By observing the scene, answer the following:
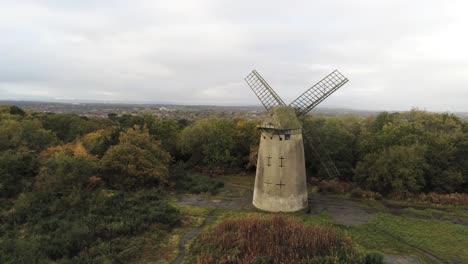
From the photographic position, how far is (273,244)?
12.9 metres

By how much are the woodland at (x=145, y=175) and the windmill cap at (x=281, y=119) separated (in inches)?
262

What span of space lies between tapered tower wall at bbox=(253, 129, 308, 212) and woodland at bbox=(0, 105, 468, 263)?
5.04 m

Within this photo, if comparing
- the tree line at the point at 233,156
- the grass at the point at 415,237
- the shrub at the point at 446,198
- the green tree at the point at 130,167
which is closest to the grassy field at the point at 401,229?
the grass at the point at 415,237

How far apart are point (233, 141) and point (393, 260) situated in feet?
74.5

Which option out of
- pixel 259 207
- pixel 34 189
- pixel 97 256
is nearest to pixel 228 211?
pixel 259 207

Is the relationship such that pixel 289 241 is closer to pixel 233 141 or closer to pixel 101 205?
pixel 101 205

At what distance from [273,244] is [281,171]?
6.10m

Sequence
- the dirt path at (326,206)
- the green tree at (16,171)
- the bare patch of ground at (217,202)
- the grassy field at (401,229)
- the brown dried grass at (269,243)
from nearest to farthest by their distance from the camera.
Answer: the brown dried grass at (269,243) < the grassy field at (401,229) < the dirt path at (326,206) < the bare patch of ground at (217,202) < the green tree at (16,171)

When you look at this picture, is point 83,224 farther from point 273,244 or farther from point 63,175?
point 273,244

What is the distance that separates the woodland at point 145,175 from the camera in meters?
15.0

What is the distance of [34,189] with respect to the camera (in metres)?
21.6

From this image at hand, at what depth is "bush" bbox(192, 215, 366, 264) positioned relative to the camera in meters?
11.8

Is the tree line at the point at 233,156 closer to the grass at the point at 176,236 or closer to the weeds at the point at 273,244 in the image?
the grass at the point at 176,236

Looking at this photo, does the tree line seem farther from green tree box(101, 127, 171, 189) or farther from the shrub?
the shrub
